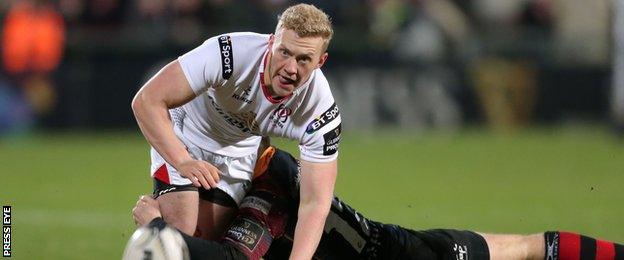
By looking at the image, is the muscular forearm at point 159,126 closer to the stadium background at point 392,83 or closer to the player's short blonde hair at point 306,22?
the player's short blonde hair at point 306,22

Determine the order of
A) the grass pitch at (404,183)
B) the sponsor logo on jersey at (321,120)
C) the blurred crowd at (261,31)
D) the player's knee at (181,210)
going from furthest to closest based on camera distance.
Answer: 1. the blurred crowd at (261,31)
2. the grass pitch at (404,183)
3. the player's knee at (181,210)
4. the sponsor logo on jersey at (321,120)

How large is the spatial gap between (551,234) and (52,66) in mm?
11416

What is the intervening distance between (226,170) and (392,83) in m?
10.6

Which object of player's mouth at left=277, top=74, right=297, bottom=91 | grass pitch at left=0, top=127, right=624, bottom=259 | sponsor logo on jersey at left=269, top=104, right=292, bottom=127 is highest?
player's mouth at left=277, top=74, right=297, bottom=91

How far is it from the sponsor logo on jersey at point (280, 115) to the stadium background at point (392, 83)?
665 cm

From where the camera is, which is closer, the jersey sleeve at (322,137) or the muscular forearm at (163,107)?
the muscular forearm at (163,107)

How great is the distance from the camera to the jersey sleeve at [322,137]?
21.5 feet

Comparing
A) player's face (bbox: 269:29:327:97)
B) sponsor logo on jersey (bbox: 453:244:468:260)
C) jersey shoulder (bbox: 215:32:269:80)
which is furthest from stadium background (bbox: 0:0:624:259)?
player's face (bbox: 269:29:327:97)

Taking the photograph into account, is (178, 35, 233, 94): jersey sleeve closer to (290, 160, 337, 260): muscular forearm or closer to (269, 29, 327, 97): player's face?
(269, 29, 327, 97): player's face

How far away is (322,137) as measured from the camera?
654 cm

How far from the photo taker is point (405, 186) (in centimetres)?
1267

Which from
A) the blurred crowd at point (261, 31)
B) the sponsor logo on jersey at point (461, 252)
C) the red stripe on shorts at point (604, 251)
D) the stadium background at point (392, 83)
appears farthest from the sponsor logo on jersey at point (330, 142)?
the blurred crowd at point (261, 31)

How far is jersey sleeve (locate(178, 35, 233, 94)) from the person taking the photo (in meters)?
6.34

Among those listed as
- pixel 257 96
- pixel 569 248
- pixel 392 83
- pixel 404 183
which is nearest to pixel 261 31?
pixel 392 83
